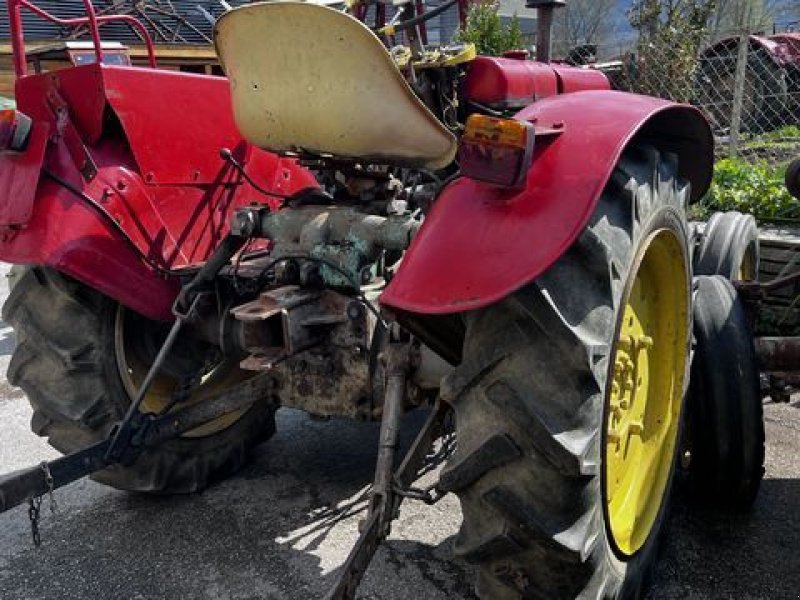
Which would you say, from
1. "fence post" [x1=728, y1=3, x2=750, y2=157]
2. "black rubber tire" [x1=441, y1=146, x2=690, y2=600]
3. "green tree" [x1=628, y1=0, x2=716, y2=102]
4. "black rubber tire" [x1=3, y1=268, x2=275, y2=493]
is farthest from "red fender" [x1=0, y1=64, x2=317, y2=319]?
"green tree" [x1=628, y1=0, x2=716, y2=102]

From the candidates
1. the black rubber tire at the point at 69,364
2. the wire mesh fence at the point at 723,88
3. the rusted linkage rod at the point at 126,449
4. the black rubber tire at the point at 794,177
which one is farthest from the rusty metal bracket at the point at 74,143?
the wire mesh fence at the point at 723,88

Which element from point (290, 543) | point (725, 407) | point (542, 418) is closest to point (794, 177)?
point (725, 407)

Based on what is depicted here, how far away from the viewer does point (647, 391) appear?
101 inches

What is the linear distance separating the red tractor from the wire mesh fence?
3.82 meters

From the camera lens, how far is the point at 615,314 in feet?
5.90

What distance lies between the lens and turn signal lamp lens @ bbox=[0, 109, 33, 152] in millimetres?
2566

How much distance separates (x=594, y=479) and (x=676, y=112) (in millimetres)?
1187

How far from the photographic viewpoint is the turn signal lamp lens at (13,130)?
2.57 meters

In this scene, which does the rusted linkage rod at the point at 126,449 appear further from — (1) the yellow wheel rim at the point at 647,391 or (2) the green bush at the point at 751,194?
(2) the green bush at the point at 751,194

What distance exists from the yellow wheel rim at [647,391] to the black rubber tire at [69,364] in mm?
1737

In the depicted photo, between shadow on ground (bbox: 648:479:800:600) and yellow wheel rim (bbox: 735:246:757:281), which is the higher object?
yellow wheel rim (bbox: 735:246:757:281)

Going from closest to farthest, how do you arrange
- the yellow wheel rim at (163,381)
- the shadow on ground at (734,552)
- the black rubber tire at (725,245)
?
the shadow on ground at (734,552), the yellow wheel rim at (163,381), the black rubber tire at (725,245)

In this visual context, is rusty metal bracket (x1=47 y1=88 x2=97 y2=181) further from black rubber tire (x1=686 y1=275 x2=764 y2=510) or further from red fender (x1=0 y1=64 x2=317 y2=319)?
black rubber tire (x1=686 y1=275 x2=764 y2=510)

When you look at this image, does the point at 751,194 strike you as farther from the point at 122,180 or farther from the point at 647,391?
the point at 122,180
